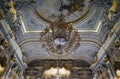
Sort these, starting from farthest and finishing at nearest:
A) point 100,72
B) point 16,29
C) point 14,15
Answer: point 100,72 < point 16,29 < point 14,15

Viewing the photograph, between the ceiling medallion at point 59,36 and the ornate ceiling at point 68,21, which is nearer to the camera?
the ceiling medallion at point 59,36

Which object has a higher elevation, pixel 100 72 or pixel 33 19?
pixel 33 19

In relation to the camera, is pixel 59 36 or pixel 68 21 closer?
pixel 59 36

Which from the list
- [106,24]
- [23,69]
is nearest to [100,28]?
[106,24]

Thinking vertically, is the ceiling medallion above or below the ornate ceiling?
below

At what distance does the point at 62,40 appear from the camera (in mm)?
7719

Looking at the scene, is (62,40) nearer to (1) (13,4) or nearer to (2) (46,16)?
(2) (46,16)

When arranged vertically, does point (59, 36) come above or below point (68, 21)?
below

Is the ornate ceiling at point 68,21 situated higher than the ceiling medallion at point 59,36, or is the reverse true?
the ornate ceiling at point 68,21

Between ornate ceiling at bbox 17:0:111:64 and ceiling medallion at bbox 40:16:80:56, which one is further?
ornate ceiling at bbox 17:0:111:64

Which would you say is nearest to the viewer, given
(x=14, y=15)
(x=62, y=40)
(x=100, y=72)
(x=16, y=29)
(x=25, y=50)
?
(x=62, y=40)

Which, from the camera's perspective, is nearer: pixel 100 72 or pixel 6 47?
pixel 6 47

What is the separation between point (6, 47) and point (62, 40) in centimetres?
291

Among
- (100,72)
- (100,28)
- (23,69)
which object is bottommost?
(100,72)
